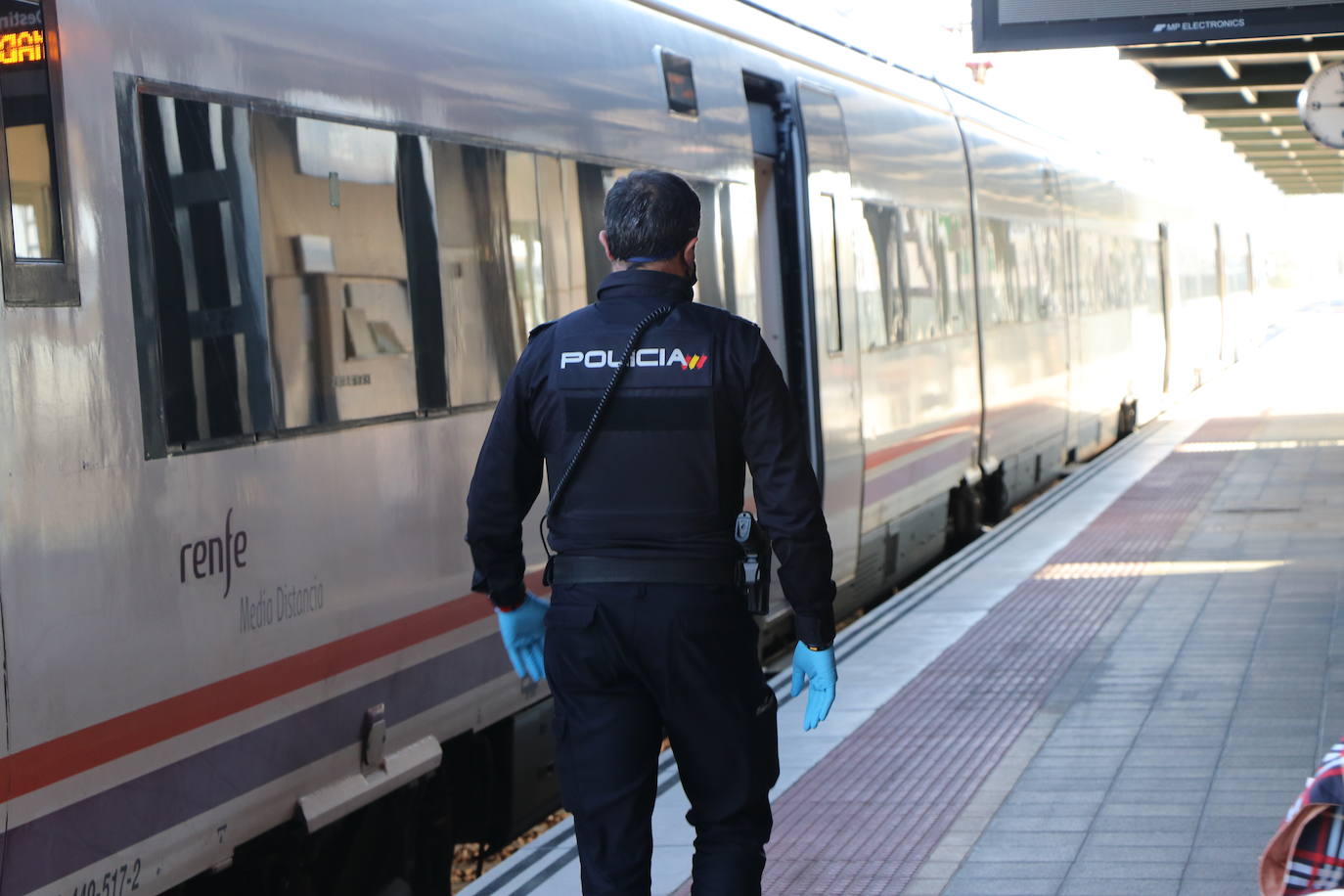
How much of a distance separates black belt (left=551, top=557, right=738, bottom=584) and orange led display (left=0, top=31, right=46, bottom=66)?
1.47 m

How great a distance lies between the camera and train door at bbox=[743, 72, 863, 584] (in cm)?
847

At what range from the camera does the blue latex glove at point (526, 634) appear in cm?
371

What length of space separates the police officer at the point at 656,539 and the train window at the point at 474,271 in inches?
67.3

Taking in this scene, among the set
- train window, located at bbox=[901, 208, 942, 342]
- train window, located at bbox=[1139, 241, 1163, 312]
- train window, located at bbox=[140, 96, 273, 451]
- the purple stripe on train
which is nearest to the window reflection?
train window, located at bbox=[140, 96, 273, 451]

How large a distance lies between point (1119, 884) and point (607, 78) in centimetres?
327

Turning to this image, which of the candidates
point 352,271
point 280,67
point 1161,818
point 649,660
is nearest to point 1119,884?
point 1161,818

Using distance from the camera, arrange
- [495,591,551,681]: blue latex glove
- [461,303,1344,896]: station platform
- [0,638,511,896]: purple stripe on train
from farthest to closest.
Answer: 1. [461,303,1344,896]: station platform
2. [495,591,551,681]: blue latex glove
3. [0,638,511,896]: purple stripe on train

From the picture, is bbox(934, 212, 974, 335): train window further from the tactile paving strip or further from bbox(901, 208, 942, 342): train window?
the tactile paving strip

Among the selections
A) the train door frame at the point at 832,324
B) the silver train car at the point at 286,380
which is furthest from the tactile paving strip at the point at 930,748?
the silver train car at the point at 286,380

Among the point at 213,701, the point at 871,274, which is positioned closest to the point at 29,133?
the point at 213,701

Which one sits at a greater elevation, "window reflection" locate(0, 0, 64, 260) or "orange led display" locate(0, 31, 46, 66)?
"orange led display" locate(0, 31, 46, 66)

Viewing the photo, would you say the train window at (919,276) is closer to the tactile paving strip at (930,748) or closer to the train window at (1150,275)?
the tactile paving strip at (930,748)

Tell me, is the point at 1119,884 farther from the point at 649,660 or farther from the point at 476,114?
the point at 476,114

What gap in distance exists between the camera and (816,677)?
11.9ft
